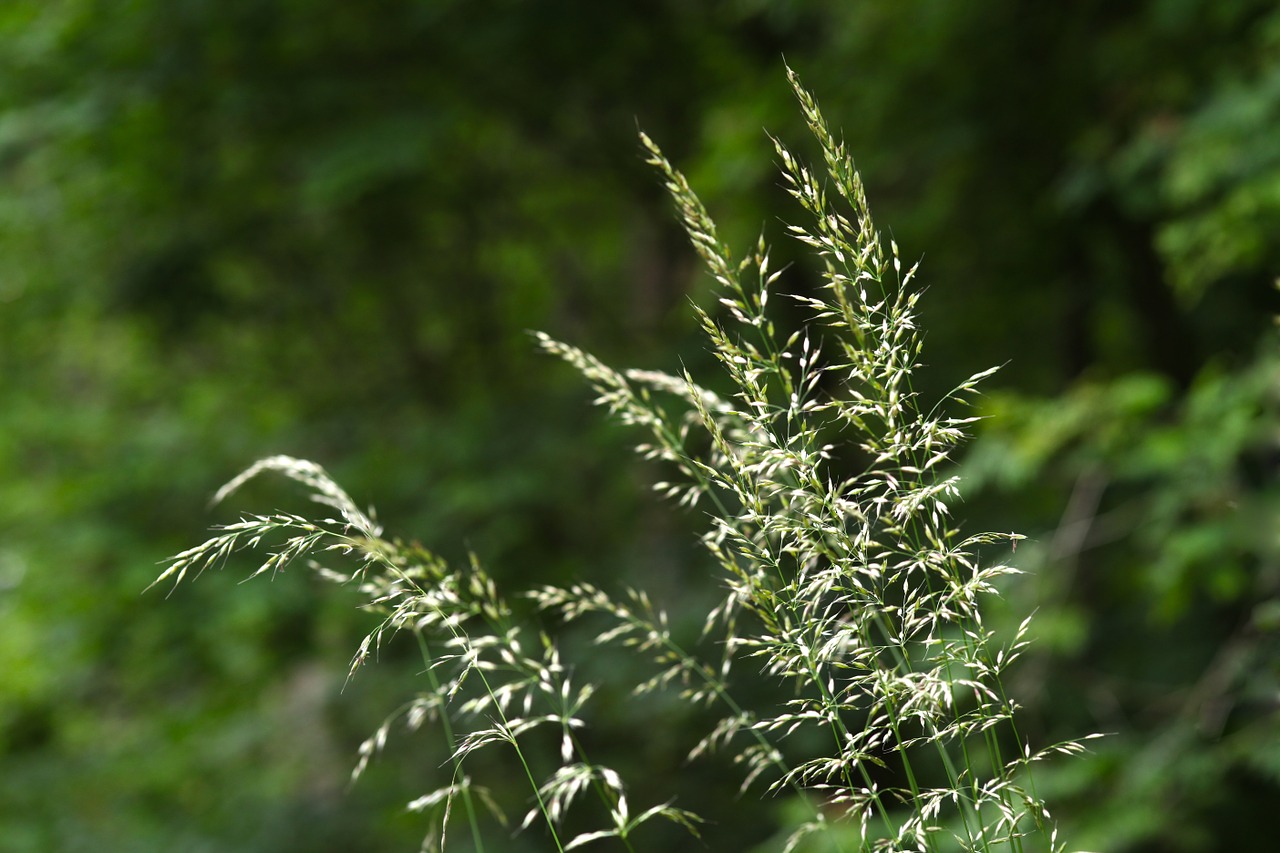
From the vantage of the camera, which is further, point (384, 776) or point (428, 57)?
point (384, 776)

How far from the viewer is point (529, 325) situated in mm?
7426

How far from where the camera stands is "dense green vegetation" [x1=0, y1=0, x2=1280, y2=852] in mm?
3434

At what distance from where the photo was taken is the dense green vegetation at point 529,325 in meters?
3.43

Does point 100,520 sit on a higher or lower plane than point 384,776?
higher

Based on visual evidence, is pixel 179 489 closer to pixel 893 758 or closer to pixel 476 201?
pixel 476 201

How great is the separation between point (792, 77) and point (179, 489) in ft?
18.6

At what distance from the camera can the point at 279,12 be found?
5.03 metres

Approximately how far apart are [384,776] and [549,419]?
7.32 feet

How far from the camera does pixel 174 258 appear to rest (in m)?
5.63

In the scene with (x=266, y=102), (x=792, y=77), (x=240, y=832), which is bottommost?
(x=240, y=832)

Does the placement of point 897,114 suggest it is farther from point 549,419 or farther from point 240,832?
point 240,832

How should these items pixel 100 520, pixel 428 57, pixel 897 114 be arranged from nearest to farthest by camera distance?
pixel 897 114 → pixel 428 57 → pixel 100 520

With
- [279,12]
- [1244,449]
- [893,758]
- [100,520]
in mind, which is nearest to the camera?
[1244,449]

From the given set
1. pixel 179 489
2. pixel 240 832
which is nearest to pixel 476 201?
pixel 179 489
